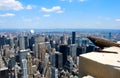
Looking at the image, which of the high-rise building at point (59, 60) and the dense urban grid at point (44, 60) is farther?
the high-rise building at point (59, 60)

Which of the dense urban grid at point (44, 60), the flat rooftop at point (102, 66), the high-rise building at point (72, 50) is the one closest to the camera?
the flat rooftop at point (102, 66)

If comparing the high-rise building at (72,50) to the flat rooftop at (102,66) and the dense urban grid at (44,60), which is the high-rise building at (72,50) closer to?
the dense urban grid at (44,60)

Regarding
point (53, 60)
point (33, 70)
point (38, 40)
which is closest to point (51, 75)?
point (33, 70)

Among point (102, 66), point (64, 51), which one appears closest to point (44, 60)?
point (64, 51)

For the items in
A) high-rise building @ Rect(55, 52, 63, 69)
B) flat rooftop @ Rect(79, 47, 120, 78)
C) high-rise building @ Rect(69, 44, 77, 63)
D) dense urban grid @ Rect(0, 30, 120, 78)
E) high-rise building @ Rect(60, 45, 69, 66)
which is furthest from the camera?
high-rise building @ Rect(69, 44, 77, 63)

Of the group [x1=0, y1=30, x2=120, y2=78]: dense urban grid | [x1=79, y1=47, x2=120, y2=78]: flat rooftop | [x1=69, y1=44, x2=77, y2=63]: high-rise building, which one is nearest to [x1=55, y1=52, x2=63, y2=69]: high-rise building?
[x1=0, y1=30, x2=120, y2=78]: dense urban grid

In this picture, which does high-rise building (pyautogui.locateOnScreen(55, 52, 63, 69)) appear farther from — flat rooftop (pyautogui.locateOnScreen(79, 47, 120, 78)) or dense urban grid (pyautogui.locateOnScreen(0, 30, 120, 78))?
flat rooftop (pyautogui.locateOnScreen(79, 47, 120, 78))

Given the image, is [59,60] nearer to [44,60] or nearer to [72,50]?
[44,60]

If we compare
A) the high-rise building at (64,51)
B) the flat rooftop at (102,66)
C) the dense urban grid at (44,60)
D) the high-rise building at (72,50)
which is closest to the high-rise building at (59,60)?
the dense urban grid at (44,60)

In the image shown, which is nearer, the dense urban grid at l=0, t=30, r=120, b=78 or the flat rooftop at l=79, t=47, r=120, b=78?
the flat rooftop at l=79, t=47, r=120, b=78

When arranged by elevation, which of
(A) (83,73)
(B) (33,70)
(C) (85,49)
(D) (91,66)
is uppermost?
(D) (91,66)

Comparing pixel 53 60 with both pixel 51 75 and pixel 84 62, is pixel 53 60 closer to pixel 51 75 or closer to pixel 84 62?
pixel 51 75
